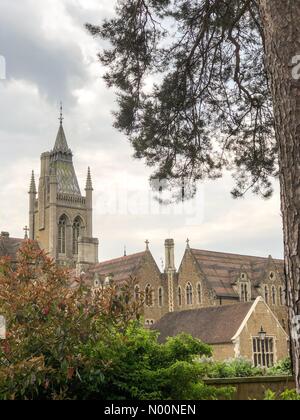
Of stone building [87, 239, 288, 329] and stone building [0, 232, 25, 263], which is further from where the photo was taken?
stone building [87, 239, 288, 329]

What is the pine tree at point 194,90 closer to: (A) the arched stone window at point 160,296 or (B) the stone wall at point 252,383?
(B) the stone wall at point 252,383

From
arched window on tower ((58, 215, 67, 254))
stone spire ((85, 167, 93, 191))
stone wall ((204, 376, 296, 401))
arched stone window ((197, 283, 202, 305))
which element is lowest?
stone wall ((204, 376, 296, 401))

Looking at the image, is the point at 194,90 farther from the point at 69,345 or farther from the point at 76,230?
the point at 76,230

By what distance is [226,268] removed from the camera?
48656mm

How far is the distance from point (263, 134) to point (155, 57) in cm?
217

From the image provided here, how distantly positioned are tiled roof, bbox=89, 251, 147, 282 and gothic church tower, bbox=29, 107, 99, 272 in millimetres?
27049

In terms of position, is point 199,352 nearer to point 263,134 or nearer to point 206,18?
point 263,134

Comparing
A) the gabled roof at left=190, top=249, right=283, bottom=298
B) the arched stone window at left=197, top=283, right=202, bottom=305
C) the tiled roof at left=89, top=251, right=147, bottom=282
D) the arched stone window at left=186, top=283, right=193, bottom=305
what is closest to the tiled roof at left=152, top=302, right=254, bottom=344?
the arched stone window at left=197, top=283, right=202, bottom=305

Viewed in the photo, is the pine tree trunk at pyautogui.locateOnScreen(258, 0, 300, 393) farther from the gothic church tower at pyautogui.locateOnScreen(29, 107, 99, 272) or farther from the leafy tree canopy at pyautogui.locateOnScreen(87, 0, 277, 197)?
the gothic church tower at pyautogui.locateOnScreen(29, 107, 99, 272)

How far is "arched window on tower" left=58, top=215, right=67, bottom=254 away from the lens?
8425cm

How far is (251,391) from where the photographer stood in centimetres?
1191

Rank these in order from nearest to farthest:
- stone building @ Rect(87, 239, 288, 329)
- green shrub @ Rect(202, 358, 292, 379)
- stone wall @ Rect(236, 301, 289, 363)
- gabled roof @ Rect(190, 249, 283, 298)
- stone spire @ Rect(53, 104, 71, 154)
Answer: green shrub @ Rect(202, 358, 292, 379) < stone wall @ Rect(236, 301, 289, 363) < stone building @ Rect(87, 239, 288, 329) < gabled roof @ Rect(190, 249, 283, 298) < stone spire @ Rect(53, 104, 71, 154)

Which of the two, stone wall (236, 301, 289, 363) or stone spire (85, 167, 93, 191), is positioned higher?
stone spire (85, 167, 93, 191)
